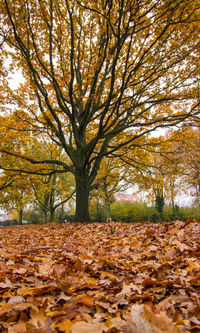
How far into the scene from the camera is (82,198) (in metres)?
8.36

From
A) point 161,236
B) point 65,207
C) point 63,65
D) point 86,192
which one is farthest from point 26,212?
point 161,236

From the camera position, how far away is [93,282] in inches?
66.6

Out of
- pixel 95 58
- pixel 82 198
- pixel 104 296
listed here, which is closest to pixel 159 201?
pixel 82 198

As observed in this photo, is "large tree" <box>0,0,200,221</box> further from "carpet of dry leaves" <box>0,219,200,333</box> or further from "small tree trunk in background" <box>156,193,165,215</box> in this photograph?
"small tree trunk in background" <box>156,193,165,215</box>

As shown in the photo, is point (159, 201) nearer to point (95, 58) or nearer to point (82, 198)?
point (82, 198)

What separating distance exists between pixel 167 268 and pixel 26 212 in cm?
3189

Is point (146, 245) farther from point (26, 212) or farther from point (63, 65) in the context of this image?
point (26, 212)

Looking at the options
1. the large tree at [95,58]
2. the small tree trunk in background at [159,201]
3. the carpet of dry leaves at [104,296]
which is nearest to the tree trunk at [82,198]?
the large tree at [95,58]

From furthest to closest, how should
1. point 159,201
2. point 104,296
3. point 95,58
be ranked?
point 159,201, point 95,58, point 104,296

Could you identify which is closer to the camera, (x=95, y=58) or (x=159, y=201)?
(x=95, y=58)

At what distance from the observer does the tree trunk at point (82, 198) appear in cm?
827

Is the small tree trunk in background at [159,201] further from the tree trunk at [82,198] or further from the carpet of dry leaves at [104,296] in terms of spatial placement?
the carpet of dry leaves at [104,296]

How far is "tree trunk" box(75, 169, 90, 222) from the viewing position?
8273 millimetres

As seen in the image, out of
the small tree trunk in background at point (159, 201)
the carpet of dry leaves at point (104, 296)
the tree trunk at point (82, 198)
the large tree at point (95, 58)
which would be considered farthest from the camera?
the small tree trunk in background at point (159, 201)
